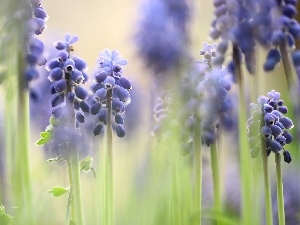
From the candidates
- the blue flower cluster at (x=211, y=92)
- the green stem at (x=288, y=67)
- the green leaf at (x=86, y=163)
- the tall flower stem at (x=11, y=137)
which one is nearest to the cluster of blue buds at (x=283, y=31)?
the green stem at (x=288, y=67)

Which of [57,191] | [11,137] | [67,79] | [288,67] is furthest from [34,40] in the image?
[288,67]

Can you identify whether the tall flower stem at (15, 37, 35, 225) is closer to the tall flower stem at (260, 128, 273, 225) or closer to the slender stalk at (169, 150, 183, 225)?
the slender stalk at (169, 150, 183, 225)

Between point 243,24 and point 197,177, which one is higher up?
point 243,24

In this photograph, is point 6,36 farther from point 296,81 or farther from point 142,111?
point 296,81

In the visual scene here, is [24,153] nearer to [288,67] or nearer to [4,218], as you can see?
[4,218]

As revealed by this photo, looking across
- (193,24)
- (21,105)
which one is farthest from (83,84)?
(193,24)
